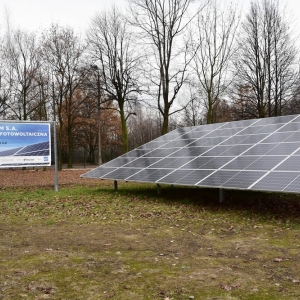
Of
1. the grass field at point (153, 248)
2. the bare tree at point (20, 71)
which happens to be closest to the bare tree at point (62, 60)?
the bare tree at point (20, 71)

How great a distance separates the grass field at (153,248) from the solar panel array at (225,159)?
108cm

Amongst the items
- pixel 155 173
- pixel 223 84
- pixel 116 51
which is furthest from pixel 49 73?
pixel 155 173

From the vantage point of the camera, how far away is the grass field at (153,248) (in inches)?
206

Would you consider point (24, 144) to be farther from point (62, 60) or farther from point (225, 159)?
point (62, 60)

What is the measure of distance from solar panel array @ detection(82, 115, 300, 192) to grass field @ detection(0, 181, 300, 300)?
1082mm

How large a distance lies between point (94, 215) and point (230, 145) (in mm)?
6580

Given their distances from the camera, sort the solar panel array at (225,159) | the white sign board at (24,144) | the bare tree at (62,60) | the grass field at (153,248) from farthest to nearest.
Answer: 1. the bare tree at (62,60)
2. the white sign board at (24,144)
3. the solar panel array at (225,159)
4. the grass field at (153,248)

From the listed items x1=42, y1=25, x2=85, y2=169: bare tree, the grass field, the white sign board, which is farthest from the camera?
x1=42, y1=25, x2=85, y2=169: bare tree

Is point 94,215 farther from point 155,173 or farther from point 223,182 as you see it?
point 223,182

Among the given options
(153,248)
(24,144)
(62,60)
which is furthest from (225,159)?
(62,60)

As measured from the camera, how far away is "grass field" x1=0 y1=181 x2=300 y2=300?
5238mm

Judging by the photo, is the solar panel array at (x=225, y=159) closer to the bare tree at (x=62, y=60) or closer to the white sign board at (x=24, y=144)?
the white sign board at (x=24, y=144)

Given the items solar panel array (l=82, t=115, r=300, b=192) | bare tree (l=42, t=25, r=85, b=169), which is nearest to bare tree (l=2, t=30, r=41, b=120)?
bare tree (l=42, t=25, r=85, b=169)

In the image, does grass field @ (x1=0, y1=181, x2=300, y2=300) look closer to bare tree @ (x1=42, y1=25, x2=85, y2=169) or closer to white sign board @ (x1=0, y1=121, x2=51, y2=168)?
white sign board @ (x1=0, y1=121, x2=51, y2=168)
